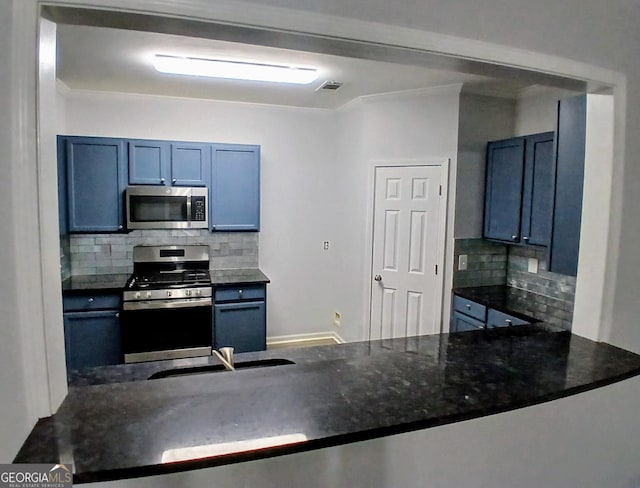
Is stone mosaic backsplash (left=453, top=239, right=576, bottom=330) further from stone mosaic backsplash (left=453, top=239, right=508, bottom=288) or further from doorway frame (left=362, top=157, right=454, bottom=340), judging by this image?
doorway frame (left=362, top=157, right=454, bottom=340)

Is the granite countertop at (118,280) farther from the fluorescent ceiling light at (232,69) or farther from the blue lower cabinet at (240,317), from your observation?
the fluorescent ceiling light at (232,69)

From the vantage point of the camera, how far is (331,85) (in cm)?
345

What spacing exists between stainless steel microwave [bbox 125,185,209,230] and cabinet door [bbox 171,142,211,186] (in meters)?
0.10

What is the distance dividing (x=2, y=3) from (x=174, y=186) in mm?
2985

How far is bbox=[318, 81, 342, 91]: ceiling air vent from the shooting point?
336 cm

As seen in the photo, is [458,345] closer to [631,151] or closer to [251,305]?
[631,151]

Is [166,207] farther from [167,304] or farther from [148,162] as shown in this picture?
[167,304]

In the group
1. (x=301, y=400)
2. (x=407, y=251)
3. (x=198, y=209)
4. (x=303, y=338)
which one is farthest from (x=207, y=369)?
(x=303, y=338)

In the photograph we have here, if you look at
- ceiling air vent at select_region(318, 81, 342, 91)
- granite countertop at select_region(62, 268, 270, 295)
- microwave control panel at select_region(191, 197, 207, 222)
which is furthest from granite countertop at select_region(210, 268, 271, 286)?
ceiling air vent at select_region(318, 81, 342, 91)

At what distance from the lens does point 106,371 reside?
1691mm

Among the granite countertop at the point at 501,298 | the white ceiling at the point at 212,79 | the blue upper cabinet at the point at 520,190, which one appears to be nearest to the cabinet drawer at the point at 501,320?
the granite countertop at the point at 501,298

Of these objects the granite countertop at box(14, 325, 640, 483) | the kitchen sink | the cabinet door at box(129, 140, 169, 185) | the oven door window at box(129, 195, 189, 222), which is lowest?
the kitchen sink

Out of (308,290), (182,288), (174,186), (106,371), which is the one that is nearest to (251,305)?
(182,288)

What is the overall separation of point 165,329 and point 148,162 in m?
1.58
